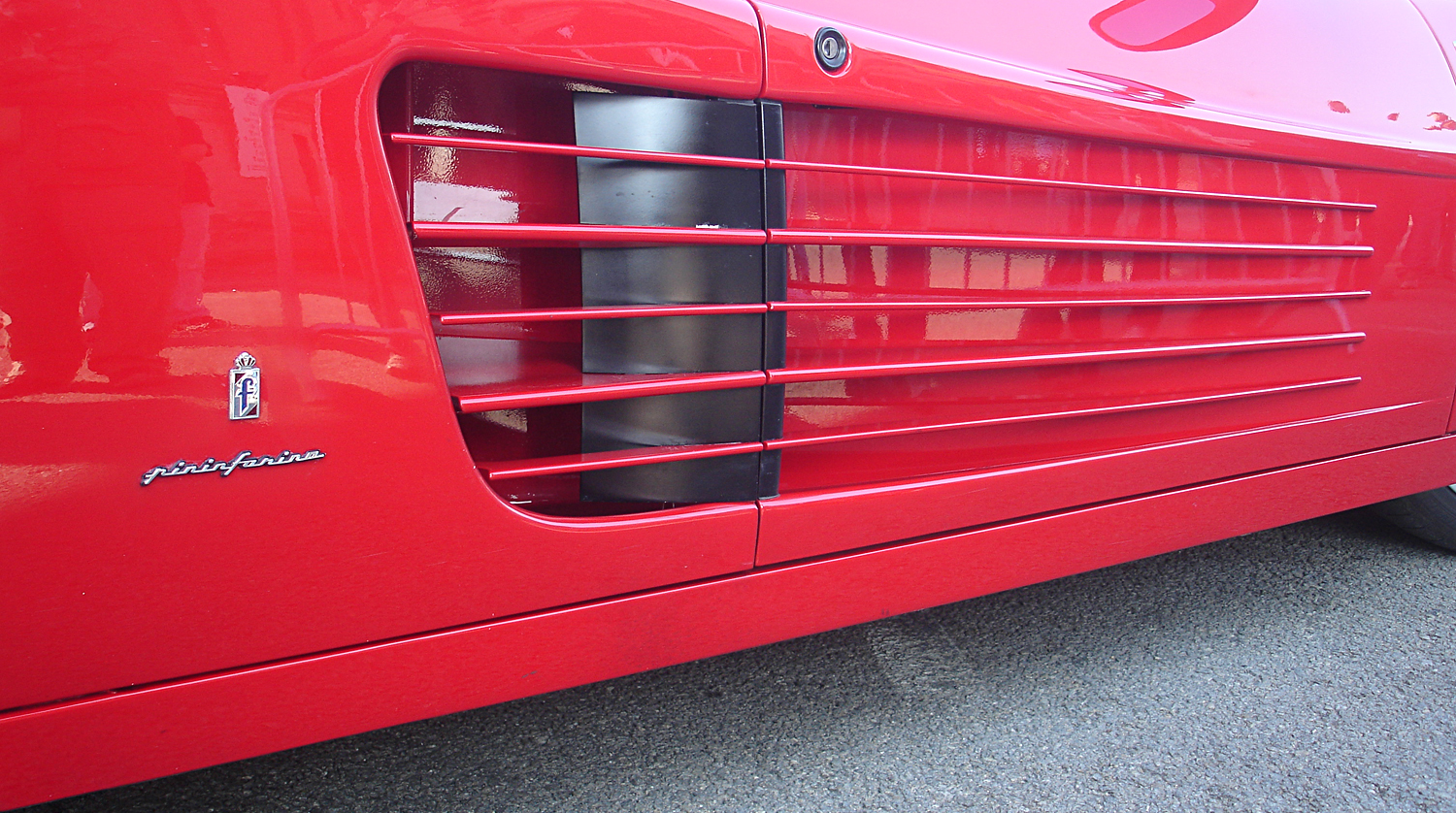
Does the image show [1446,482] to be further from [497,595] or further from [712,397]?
[497,595]

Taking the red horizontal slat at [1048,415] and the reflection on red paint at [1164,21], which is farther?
the reflection on red paint at [1164,21]

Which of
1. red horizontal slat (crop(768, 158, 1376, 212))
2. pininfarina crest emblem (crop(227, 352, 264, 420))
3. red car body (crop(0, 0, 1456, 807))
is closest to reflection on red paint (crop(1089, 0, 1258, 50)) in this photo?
red car body (crop(0, 0, 1456, 807))

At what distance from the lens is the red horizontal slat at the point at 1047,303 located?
3.56 ft

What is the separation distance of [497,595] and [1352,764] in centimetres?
134

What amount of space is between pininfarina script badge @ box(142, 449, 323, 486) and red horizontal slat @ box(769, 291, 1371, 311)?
0.53 m

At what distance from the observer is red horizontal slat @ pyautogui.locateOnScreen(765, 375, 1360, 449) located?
1117 millimetres

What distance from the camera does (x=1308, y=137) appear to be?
4.74ft

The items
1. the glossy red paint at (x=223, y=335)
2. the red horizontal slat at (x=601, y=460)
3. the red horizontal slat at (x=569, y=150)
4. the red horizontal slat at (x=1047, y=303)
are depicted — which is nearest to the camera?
the glossy red paint at (x=223, y=335)

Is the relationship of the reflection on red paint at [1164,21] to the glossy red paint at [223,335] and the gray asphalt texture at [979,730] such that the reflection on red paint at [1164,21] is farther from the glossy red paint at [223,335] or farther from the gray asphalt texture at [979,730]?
the gray asphalt texture at [979,730]

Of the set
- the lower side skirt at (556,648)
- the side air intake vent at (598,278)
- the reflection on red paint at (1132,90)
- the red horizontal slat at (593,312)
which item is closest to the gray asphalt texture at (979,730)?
the lower side skirt at (556,648)

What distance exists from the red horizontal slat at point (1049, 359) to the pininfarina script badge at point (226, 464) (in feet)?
1.71

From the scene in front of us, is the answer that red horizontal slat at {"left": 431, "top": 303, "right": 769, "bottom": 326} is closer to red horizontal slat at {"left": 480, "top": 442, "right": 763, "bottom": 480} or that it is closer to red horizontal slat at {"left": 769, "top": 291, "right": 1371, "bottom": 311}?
red horizontal slat at {"left": 769, "top": 291, "right": 1371, "bottom": 311}

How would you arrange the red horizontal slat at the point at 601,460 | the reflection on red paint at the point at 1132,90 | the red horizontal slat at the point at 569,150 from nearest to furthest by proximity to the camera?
the red horizontal slat at the point at 569,150, the red horizontal slat at the point at 601,460, the reflection on red paint at the point at 1132,90

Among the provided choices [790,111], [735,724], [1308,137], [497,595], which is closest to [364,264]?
[497,595]
